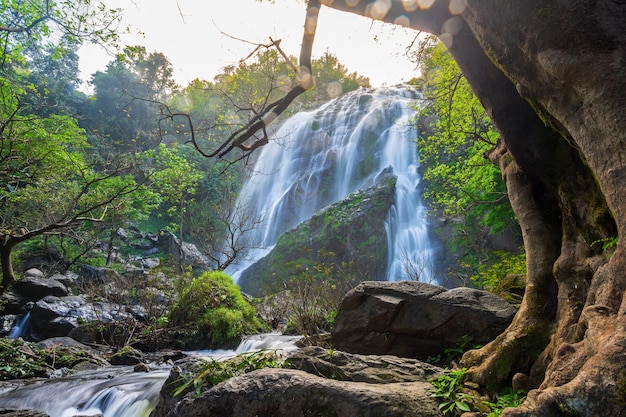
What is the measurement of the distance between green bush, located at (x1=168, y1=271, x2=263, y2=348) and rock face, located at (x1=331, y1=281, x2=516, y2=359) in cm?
579

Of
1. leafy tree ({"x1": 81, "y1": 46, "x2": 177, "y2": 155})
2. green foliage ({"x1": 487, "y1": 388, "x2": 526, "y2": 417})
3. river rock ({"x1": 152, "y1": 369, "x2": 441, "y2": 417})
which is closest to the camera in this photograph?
river rock ({"x1": 152, "y1": 369, "x2": 441, "y2": 417})

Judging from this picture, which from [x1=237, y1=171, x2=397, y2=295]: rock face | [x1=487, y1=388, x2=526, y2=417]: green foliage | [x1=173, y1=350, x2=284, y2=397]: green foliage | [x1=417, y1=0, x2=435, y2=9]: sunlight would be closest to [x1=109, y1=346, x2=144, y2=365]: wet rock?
[x1=173, y1=350, x2=284, y2=397]: green foliage

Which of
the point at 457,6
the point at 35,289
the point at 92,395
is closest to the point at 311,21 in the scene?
the point at 457,6

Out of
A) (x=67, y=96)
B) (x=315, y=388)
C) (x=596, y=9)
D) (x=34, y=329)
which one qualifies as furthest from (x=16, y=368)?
(x=67, y=96)

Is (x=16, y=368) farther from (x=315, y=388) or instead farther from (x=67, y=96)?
(x=67, y=96)

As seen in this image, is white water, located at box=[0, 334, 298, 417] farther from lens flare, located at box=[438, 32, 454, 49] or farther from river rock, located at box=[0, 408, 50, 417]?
lens flare, located at box=[438, 32, 454, 49]

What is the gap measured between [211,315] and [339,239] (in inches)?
376

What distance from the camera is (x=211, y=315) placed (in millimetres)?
11320

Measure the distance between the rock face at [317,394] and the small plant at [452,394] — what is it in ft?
0.23

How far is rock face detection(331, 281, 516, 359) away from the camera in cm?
505

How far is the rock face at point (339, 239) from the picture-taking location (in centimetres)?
1905

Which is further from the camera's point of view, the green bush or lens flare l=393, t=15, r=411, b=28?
the green bush

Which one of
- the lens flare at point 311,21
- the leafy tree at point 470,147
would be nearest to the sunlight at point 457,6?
the lens flare at point 311,21

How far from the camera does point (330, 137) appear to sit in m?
29.8
